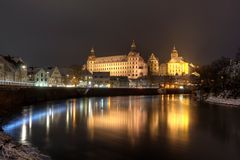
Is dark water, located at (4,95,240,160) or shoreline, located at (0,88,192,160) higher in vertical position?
shoreline, located at (0,88,192,160)

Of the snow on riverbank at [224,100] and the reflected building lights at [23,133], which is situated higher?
the snow on riverbank at [224,100]

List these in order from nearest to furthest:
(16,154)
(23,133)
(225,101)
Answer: (16,154)
(23,133)
(225,101)

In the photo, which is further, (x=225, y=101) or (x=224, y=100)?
(x=224, y=100)

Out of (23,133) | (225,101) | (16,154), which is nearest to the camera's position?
(16,154)

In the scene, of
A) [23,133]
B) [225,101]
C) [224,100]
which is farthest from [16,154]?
[224,100]

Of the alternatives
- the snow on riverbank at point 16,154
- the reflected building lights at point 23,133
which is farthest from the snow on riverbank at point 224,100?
the snow on riverbank at point 16,154

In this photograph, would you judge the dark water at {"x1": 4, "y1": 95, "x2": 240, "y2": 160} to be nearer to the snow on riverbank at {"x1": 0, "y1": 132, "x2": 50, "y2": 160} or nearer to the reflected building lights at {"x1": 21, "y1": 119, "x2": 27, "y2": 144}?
the reflected building lights at {"x1": 21, "y1": 119, "x2": 27, "y2": 144}

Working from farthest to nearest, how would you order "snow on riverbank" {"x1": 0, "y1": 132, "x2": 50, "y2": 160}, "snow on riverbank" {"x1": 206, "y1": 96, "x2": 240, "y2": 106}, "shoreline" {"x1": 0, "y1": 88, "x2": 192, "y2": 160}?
1. "snow on riverbank" {"x1": 206, "y1": 96, "x2": 240, "y2": 106}
2. "shoreline" {"x1": 0, "y1": 88, "x2": 192, "y2": 160}
3. "snow on riverbank" {"x1": 0, "y1": 132, "x2": 50, "y2": 160}

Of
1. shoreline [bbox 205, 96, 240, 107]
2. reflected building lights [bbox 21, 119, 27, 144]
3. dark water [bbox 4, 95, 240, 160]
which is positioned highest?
shoreline [bbox 205, 96, 240, 107]

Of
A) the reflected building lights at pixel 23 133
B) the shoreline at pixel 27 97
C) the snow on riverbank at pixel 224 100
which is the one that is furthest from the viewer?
the snow on riverbank at pixel 224 100

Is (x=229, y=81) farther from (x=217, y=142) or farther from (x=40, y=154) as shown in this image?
(x=40, y=154)

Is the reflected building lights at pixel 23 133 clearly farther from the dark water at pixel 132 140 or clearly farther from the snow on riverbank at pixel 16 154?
the snow on riverbank at pixel 16 154

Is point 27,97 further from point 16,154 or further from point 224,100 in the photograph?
point 16,154

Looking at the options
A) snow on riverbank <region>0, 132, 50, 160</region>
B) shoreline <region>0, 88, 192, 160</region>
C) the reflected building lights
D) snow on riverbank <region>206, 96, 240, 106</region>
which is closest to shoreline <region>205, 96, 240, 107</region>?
snow on riverbank <region>206, 96, 240, 106</region>
